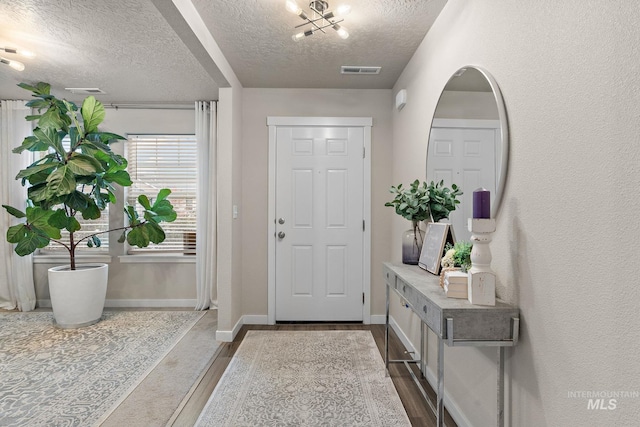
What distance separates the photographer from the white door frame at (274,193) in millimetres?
3404

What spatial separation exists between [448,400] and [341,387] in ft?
2.19

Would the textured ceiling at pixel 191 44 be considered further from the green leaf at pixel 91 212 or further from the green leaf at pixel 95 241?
the green leaf at pixel 95 241

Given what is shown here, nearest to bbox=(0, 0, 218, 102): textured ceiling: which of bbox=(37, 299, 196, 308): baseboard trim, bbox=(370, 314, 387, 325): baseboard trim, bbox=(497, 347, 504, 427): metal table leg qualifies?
bbox=(37, 299, 196, 308): baseboard trim

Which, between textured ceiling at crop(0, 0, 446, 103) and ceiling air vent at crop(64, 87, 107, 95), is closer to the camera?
textured ceiling at crop(0, 0, 446, 103)

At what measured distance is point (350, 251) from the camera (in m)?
3.46

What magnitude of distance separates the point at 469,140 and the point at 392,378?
169cm

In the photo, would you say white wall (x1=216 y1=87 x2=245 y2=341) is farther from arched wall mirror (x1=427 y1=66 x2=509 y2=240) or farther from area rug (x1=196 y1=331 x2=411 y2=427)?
arched wall mirror (x1=427 y1=66 x2=509 y2=240)

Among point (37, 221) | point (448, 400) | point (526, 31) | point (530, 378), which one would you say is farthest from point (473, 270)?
point (37, 221)

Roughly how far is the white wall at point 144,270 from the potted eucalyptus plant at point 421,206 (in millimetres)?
2844

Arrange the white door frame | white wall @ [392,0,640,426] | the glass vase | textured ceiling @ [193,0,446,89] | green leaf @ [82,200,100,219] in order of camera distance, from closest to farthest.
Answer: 1. white wall @ [392,0,640,426]
2. textured ceiling @ [193,0,446,89]
3. the glass vase
4. green leaf @ [82,200,100,219]
5. the white door frame

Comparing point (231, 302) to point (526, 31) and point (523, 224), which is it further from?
point (526, 31)

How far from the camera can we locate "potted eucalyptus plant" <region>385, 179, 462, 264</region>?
189cm

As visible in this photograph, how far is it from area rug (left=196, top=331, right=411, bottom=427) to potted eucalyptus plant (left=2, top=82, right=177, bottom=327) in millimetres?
1719

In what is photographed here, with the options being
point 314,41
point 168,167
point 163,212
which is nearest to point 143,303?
point 163,212
